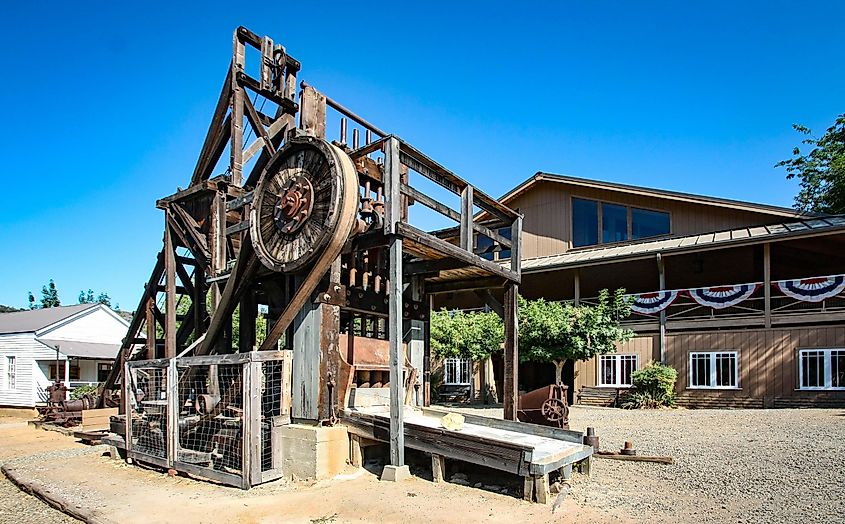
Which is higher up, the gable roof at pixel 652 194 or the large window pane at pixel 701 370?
the gable roof at pixel 652 194

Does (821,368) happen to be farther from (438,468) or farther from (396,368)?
(396,368)

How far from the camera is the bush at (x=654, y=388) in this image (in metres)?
20.7

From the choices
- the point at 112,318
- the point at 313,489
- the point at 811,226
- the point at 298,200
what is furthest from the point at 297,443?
the point at 112,318

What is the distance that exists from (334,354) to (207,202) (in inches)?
189

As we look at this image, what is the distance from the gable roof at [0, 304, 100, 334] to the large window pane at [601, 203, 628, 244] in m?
25.4

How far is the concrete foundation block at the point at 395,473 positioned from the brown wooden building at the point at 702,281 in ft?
44.2

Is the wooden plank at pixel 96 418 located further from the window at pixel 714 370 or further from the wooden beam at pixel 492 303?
the window at pixel 714 370

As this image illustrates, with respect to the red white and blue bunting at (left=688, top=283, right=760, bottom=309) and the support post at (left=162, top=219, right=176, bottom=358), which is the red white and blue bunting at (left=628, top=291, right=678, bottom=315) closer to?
the red white and blue bunting at (left=688, top=283, right=760, bottom=309)

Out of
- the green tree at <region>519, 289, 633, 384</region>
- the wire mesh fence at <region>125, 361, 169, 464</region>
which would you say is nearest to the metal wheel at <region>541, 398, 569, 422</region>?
the wire mesh fence at <region>125, 361, 169, 464</region>

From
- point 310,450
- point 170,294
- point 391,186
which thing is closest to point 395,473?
point 310,450

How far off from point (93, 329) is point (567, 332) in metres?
24.8

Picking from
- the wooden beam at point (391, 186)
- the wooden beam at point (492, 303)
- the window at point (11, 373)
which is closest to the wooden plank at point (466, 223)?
the wooden beam at point (391, 186)

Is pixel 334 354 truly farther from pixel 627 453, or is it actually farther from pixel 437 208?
pixel 627 453

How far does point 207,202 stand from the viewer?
12.2 metres
